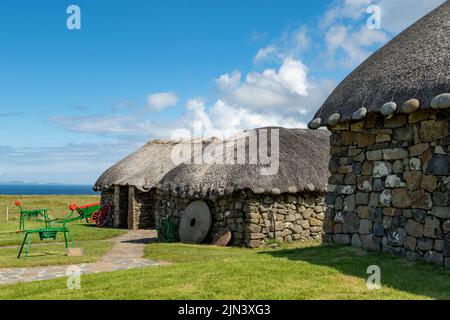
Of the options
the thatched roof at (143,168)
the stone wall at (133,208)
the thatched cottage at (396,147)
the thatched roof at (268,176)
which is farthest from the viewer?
the thatched roof at (143,168)

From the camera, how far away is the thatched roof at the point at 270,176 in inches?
595

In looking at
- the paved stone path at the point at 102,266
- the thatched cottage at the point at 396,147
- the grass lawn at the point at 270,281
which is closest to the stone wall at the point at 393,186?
the thatched cottage at the point at 396,147

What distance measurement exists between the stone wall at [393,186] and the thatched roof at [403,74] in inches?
16.8

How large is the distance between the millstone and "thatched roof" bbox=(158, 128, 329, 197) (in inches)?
20.8

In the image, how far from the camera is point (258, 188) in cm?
1479

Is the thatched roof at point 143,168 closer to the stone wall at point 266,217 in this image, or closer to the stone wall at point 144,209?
the stone wall at point 144,209

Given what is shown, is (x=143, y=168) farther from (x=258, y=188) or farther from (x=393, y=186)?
(x=393, y=186)

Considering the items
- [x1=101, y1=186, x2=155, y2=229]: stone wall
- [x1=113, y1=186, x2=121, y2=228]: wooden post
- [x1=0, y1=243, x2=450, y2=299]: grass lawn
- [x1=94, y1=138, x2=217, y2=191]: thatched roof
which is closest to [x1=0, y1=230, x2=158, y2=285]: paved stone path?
[x1=0, y1=243, x2=450, y2=299]: grass lawn

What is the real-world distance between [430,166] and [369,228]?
1.87 metres
